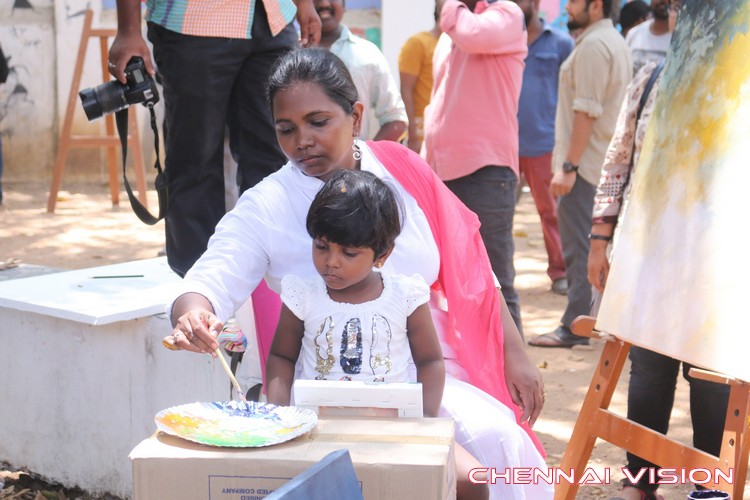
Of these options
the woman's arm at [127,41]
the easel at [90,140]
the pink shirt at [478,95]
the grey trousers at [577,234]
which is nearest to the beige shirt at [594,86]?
the grey trousers at [577,234]

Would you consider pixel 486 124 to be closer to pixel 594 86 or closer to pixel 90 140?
pixel 594 86

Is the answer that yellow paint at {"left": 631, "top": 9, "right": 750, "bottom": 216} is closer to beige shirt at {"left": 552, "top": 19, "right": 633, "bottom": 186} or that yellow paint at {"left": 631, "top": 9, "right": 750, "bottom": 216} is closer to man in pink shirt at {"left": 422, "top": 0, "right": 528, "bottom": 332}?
man in pink shirt at {"left": 422, "top": 0, "right": 528, "bottom": 332}

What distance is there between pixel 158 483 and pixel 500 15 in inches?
135

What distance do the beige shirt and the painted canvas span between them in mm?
2880

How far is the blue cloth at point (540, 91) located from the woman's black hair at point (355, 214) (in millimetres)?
4707

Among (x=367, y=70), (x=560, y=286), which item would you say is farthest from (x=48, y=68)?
(x=367, y=70)

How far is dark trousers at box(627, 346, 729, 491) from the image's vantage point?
3182mm

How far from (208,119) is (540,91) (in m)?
4.04

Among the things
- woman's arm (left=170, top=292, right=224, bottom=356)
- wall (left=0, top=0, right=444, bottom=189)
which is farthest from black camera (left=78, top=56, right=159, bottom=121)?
wall (left=0, top=0, right=444, bottom=189)

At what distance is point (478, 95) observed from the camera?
5.13 m

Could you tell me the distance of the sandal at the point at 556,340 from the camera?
234 inches

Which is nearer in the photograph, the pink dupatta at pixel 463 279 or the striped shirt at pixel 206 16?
the pink dupatta at pixel 463 279

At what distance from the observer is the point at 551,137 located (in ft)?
23.3

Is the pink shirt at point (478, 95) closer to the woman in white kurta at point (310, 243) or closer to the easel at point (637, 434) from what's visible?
the easel at point (637, 434)
